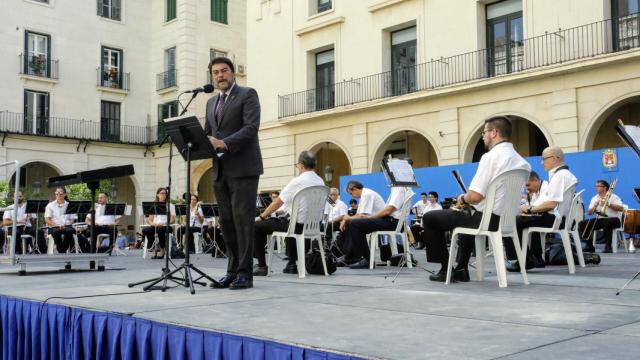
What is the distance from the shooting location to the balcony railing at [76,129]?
91.4 feet

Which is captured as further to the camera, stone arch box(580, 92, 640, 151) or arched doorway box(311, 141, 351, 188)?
arched doorway box(311, 141, 351, 188)

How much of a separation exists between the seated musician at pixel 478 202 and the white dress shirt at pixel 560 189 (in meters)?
1.58

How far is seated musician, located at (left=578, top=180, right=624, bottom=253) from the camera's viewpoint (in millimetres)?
11933

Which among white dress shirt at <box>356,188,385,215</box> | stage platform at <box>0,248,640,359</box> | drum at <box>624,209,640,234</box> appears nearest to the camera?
stage platform at <box>0,248,640,359</box>

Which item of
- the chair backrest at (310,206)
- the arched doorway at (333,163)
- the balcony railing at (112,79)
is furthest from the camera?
the balcony railing at (112,79)

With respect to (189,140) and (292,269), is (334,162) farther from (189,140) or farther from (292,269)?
(189,140)

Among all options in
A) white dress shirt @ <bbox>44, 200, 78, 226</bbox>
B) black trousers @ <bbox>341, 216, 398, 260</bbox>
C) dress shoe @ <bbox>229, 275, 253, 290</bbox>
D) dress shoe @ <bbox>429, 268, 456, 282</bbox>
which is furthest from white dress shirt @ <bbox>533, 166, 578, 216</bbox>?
white dress shirt @ <bbox>44, 200, 78, 226</bbox>

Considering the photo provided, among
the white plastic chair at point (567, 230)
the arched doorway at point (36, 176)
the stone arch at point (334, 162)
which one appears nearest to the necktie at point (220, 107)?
the white plastic chair at point (567, 230)

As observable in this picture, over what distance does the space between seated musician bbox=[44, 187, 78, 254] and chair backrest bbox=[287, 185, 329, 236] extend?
26.2 ft

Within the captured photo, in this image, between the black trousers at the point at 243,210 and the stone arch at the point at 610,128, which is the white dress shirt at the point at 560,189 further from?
the stone arch at the point at 610,128

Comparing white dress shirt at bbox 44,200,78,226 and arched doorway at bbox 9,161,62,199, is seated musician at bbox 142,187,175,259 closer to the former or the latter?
white dress shirt at bbox 44,200,78,226

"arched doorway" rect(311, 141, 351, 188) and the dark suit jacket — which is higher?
"arched doorway" rect(311, 141, 351, 188)

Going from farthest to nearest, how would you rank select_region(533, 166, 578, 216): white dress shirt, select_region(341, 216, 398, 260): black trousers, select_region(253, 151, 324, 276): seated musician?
1. select_region(341, 216, 398, 260): black trousers
2. select_region(253, 151, 324, 276): seated musician
3. select_region(533, 166, 578, 216): white dress shirt

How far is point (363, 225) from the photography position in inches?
356
